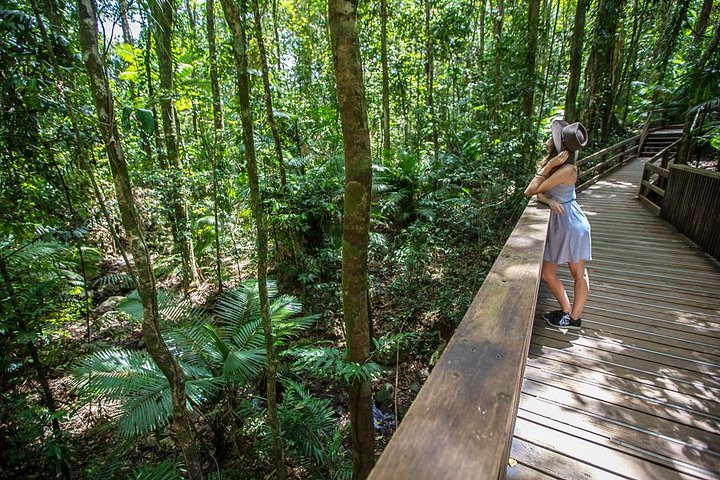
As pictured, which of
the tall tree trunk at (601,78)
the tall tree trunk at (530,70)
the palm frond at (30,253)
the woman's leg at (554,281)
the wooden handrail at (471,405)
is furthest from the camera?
the tall tree trunk at (601,78)

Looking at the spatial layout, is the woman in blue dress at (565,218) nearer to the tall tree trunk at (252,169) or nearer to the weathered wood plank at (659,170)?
the tall tree trunk at (252,169)

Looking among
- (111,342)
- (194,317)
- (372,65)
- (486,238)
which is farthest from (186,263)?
(372,65)

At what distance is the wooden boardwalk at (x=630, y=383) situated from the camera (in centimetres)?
174

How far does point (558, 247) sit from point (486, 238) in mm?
3430

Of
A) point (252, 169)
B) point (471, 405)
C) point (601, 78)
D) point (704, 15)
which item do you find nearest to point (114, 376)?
point (252, 169)

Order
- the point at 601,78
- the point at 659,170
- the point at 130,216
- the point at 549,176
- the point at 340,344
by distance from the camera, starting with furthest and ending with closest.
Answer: the point at 601,78
the point at 659,170
the point at 340,344
the point at 549,176
the point at 130,216

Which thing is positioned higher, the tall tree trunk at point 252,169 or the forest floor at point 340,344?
the tall tree trunk at point 252,169

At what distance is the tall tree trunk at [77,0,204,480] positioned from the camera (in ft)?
5.78

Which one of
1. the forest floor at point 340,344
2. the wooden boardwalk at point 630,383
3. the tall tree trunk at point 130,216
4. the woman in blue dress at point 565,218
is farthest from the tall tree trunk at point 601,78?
the tall tree trunk at point 130,216

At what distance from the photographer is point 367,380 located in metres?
2.08

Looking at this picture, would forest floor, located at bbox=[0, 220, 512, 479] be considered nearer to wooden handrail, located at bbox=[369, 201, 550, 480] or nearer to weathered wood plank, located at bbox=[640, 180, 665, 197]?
wooden handrail, located at bbox=[369, 201, 550, 480]

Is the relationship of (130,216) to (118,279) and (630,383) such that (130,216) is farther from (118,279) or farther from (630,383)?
(118,279)

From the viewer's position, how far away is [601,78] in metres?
12.4

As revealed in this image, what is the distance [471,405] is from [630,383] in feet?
6.95
